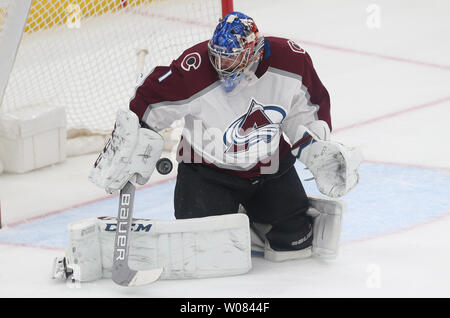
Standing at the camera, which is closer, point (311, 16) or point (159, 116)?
point (159, 116)

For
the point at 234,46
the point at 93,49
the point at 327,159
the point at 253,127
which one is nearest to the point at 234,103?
the point at 253,127

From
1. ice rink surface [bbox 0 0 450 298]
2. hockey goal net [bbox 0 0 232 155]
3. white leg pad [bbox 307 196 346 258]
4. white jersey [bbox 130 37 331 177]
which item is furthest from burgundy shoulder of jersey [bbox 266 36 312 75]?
hockey goal net [bbox 0 0 232 155]

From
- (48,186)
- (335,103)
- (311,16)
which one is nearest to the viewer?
(48,186)

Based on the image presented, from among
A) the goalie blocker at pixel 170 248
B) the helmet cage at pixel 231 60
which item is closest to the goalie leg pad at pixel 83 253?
the goalie blocker at pixel 170 248

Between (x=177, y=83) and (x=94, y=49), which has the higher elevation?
(x=177, y=83)

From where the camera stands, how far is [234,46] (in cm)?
279

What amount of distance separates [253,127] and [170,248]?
16.5 inches

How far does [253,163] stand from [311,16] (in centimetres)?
345

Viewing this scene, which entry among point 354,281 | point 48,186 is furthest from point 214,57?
point 48,186

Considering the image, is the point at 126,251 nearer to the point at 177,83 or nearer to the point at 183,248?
the point at 183,248

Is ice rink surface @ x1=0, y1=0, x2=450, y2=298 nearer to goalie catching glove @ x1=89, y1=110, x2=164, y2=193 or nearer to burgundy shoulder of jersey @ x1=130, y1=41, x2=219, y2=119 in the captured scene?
goalie catching glove @ x1=89, y1=110, x2=164, y2=193

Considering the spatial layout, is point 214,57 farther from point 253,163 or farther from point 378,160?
point 378,160

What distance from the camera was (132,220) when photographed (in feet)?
9.43

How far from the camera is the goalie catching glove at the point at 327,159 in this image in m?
2.90
